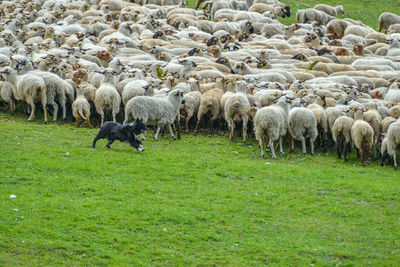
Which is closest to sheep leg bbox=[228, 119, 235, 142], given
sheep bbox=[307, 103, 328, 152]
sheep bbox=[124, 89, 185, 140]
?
sheep bbox=[124, 89, 185, 140]

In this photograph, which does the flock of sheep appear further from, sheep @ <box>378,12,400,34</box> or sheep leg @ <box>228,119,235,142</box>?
sheep @ <box>378,12,400,34</box>

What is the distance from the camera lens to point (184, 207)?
1163cm

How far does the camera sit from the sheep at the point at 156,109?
1672 cm

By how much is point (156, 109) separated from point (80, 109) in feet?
8.38

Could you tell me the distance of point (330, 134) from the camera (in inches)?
715

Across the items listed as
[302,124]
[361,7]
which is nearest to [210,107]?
[302,124]

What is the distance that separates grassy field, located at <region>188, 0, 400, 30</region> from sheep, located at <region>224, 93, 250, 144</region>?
88.2ft

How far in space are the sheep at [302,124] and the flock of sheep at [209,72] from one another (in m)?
0.03

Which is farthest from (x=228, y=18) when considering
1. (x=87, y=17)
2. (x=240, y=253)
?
(x=240, y=253)

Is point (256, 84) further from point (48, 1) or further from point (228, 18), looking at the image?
point (48, 1)

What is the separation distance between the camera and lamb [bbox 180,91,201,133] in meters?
18.7

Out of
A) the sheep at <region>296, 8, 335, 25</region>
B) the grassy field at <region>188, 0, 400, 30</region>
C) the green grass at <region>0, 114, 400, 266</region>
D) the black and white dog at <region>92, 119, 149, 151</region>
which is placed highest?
the grassy field at <region>188, 0, 400, 30</region>

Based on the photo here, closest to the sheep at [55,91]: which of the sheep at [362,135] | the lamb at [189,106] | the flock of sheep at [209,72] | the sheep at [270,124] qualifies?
the flock of sheep at [209,72]

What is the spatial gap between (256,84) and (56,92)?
22.1 feet
